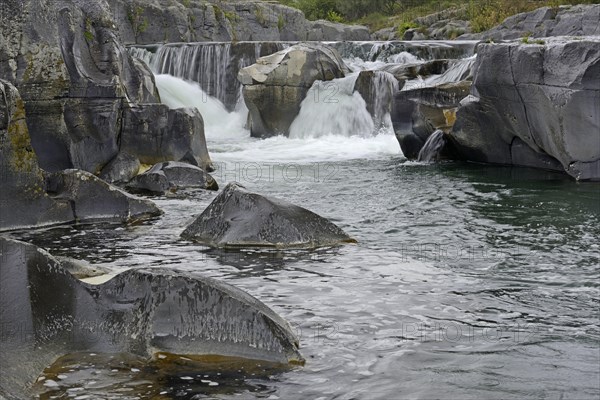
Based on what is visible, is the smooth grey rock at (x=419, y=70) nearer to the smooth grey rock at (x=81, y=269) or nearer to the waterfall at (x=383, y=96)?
the waterfall at (x=383, y=96)

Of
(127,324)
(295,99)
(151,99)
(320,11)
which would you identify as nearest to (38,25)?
(151,99)

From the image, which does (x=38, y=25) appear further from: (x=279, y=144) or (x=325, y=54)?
(x=325, y=54)

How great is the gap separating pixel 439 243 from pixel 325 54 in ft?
49.1

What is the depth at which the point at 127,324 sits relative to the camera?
7.19m

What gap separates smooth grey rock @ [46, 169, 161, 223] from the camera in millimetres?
12875

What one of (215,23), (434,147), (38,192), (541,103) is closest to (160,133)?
(38,192)

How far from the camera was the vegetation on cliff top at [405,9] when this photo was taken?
42.1 meters

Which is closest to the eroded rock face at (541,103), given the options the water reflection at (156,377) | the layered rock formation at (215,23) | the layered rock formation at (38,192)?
the layered rock formation at (38,192)

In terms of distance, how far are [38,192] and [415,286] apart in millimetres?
5722

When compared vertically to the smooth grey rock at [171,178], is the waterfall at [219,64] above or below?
above

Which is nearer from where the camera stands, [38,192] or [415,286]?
[415,286]

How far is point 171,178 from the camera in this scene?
1589cm

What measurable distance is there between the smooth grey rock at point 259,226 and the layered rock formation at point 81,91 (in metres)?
4.23

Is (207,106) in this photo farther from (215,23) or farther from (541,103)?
(215,23)
